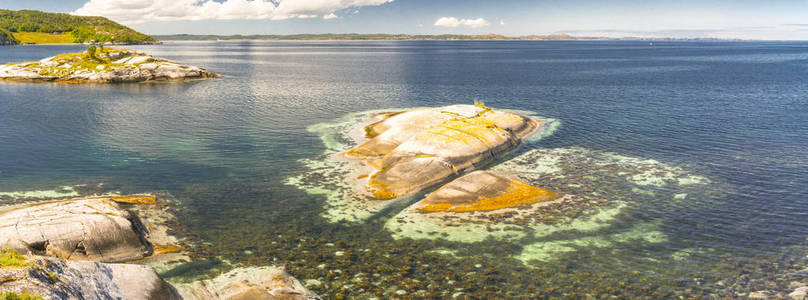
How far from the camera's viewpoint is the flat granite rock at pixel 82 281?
1075 cm

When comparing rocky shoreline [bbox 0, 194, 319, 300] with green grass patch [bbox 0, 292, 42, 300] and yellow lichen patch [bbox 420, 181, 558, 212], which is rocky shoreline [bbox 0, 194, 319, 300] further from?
yellow lichen patch [bbox 420, 181, 558, 212]

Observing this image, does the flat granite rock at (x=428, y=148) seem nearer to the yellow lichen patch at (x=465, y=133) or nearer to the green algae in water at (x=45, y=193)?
the yellow lichen patch at (x=465, y=133)

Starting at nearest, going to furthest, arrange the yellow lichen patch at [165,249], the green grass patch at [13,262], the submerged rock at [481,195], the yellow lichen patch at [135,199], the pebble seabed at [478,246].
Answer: the green grass patch at [13,262]
the pebble seabed at [478,246]
the yellow lichen patch at [165,249]
the submerged rock at [481,195]
the yellow lichen patch at [135,199]

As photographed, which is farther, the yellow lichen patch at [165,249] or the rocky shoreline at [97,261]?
the yellow lichen patch at [165,249]

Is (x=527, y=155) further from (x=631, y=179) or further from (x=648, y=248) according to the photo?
(x=648, y=248)

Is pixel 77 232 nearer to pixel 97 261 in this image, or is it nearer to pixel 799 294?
pixel 97 261

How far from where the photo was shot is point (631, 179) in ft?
103

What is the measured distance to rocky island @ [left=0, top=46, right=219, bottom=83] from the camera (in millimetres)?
92312

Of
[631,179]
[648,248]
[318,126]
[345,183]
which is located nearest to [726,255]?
[648,248]

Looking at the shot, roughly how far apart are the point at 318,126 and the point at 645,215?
114 ft

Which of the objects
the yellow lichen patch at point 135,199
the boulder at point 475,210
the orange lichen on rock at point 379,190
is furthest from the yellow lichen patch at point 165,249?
the orange lichen on rock at point 379,190

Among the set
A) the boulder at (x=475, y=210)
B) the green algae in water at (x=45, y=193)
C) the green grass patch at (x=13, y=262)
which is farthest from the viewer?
the green algae in water at (x=45, y=193)

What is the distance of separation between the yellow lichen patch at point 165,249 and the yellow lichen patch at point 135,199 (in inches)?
266

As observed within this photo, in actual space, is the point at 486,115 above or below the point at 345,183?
above
